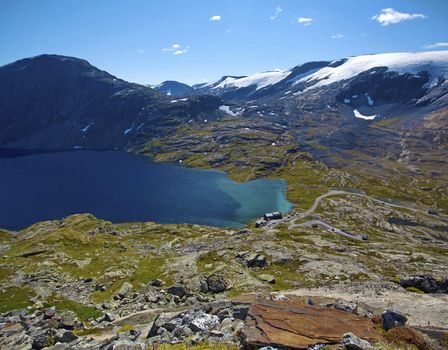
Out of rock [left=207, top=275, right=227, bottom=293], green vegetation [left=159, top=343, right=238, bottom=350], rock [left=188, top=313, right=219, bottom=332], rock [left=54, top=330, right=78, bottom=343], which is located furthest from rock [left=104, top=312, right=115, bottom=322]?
green vegetation [left=159, top=343, right=238, bottom=350]

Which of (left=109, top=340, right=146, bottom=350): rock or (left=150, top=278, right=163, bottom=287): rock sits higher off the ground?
(left=109, top=340, right=146, bottom=350): rock

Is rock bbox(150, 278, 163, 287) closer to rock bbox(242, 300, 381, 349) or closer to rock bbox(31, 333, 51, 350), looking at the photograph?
rock bbox(31, 333, 51, 350)

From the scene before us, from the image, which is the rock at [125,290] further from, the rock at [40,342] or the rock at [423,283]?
the rock at [423,283]

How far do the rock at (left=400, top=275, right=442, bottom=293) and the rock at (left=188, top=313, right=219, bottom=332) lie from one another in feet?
146

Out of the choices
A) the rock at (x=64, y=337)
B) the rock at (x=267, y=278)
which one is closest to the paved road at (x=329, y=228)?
the rock at (x=267, y=278)

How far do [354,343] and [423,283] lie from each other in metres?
46.2

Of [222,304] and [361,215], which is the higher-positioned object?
[222,304]

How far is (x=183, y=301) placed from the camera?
5528cm

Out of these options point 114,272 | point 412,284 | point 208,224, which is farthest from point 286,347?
point 208,224

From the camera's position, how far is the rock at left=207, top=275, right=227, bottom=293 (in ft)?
199

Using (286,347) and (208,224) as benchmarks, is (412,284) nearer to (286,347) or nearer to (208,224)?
(286,347)

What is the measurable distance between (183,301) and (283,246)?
3797 cm

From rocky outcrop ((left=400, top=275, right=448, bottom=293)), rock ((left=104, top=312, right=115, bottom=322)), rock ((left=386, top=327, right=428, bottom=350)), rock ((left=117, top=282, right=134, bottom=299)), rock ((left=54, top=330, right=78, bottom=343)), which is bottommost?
rocky outcrop ((left=400, top=275, right=448, bottom=293))

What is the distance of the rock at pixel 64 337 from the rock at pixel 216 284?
26333mm
